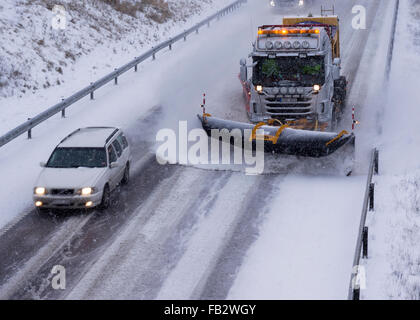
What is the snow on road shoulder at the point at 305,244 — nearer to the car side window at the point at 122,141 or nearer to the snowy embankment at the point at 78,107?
the car side window at the point at 122,141

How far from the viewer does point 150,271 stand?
11688mm

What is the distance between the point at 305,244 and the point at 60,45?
61.7 feet

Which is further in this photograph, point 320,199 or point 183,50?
point 183,50

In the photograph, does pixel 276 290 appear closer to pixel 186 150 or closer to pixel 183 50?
pixel 186 150

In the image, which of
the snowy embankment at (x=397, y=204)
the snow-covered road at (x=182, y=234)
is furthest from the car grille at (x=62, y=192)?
the snowy embankment at (x=397, y=204)

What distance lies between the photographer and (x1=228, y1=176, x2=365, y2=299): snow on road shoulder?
11102 mm

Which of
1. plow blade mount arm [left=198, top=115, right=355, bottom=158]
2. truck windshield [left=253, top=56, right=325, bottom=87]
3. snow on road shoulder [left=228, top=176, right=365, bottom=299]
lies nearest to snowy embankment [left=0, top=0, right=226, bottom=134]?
truck windshield [left=253, top=56, right=325, bottom=87]

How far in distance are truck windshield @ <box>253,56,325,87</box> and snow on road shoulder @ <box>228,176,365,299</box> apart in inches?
131

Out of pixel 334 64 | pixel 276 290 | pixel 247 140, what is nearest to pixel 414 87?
pixel 334 64

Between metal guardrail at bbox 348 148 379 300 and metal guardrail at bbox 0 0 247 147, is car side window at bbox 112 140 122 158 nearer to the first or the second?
metal guardrail at bbox 0 0 247 147

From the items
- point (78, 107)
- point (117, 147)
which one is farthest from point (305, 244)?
point (78, 107)

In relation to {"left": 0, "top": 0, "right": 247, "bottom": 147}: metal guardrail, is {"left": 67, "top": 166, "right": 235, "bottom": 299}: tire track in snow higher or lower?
lower

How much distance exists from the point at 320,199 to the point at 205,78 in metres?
12.8

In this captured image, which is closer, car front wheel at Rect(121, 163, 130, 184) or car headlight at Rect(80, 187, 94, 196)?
car headlight at Rect(80, 187, 94, 196)
